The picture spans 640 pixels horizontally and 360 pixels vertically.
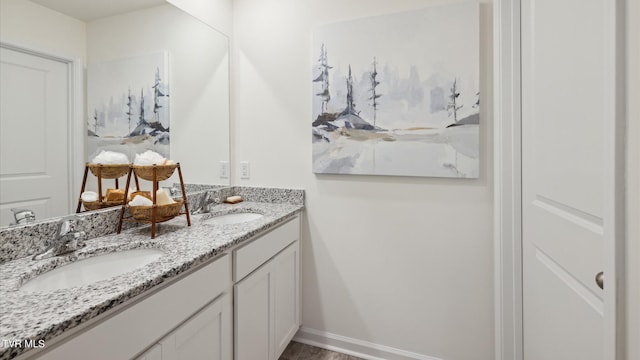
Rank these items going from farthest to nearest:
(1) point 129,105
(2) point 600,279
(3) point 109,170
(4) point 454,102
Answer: (4) point 454,102 → (1) point 129,105 → (3) point 109,170 → (2) point 600,279

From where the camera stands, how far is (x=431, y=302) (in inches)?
66.0

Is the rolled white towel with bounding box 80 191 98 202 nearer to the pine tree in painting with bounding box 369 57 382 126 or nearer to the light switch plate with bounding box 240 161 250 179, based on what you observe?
the light switch plate with bounding box 240 161 250 179

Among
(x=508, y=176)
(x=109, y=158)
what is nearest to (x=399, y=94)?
(x=508, y=176)

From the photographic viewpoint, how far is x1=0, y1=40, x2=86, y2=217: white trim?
3.86ft

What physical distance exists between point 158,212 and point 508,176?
1604 mm

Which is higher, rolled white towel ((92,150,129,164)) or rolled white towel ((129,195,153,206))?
rolled white towel ((92,150,129,164))

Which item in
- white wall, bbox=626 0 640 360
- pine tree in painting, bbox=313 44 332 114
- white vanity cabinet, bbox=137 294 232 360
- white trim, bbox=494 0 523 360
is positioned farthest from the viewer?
pine tree in painting, bbox=313 44 332 114

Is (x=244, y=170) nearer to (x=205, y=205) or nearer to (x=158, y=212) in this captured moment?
(x=205, y=205)

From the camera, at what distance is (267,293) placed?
150 centimetres

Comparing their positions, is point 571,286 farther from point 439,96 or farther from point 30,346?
point 30,346

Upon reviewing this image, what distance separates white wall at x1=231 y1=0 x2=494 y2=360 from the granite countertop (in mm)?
516

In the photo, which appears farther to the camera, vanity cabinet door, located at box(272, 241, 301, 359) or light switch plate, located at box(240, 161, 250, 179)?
light switch plate, located at box(240, 161, 250, 179)

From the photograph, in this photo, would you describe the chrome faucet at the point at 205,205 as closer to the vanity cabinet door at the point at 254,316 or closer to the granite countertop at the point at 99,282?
the granite countertop at the point at 99,282

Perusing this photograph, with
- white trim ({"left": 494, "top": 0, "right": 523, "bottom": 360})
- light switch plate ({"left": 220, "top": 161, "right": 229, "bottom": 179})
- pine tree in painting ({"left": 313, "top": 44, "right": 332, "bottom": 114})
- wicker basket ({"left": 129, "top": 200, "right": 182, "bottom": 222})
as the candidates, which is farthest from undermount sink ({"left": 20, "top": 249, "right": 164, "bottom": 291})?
white trim ({"left": 494, "top": 0, "right": 523, "bottom": 360})
